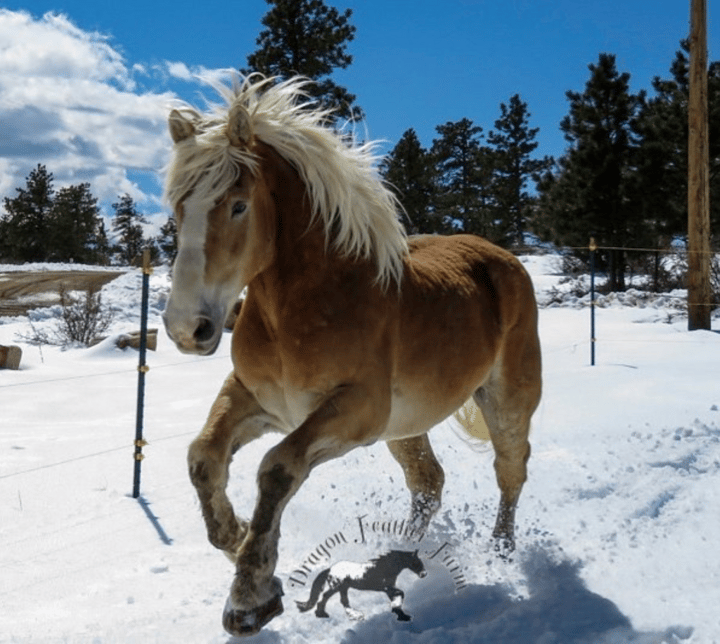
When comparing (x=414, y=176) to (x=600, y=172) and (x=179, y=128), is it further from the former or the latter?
(x=179, y=128)

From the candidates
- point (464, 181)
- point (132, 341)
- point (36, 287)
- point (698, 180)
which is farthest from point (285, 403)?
point (464, 181)

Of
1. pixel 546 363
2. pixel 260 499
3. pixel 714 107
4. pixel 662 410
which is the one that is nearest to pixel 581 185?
pixel 714 107

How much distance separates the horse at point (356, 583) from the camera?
9.96ft

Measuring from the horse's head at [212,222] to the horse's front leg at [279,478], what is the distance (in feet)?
1.42

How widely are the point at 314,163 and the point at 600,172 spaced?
22.8 m

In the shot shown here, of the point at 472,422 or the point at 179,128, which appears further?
the point at 472,422

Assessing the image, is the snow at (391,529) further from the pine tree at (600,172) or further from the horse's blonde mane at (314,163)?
the pine tree at (600,172)

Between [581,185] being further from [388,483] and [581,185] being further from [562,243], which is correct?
[388,483]

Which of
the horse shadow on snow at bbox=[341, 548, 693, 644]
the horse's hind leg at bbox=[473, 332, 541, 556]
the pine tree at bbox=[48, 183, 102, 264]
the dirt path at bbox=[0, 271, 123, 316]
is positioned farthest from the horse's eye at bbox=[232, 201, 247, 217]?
the pine tree at bbox=[48, 183, 102, 264]

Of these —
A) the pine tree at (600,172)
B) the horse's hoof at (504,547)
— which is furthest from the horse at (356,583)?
the pine tree at (600,172)

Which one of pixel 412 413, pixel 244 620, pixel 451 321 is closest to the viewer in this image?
pixel 244 620

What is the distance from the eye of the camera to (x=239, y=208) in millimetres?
2676

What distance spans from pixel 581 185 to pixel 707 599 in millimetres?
22385

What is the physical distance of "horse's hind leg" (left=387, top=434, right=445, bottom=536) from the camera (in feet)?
13.9
